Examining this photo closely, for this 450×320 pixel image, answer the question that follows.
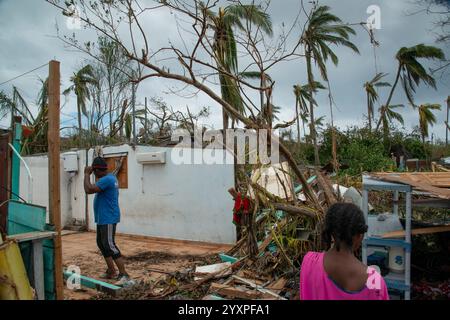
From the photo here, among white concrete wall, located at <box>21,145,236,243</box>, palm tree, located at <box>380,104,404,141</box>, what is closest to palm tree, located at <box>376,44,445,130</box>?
palm tree, located at <box>380,104,404,141</box>

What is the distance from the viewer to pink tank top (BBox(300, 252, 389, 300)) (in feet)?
5.35

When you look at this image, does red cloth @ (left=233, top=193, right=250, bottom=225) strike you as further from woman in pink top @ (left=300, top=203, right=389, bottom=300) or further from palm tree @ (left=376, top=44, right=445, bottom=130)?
palm tree @ (left=376, top=44, right=445, bottom=130)

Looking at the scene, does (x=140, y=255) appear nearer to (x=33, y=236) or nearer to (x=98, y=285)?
(x=98, y=285)

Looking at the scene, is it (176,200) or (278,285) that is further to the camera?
(176,200)

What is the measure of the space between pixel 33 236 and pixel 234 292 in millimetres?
2292

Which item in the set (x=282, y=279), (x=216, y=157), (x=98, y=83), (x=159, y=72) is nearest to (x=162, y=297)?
(x=282, y=279)

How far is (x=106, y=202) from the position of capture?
192 inches

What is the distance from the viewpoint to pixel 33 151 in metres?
13.0

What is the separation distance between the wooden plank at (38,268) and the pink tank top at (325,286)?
236 cm

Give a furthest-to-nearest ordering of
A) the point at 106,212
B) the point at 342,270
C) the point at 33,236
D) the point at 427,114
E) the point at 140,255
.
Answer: the point at 427,114 < the point at 140,255 < the point at 106,212 < the point at 33,236 < the point at 342,270

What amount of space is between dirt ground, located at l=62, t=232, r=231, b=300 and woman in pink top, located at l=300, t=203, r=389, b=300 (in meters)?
3.64

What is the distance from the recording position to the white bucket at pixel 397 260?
11.6ft

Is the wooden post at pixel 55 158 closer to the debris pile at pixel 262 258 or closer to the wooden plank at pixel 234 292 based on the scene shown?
Result: the debris pile at pixel 262 258

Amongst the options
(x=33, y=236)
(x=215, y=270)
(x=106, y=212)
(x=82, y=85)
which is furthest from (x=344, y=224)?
(x=82, y=85)
